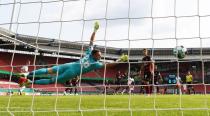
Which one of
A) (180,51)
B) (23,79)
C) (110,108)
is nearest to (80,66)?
(110,108)

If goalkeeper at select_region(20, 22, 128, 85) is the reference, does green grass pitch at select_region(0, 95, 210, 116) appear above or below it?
below

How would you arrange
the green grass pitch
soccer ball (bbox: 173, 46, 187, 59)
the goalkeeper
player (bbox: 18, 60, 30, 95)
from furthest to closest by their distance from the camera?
1. player (bbox: 18, 60, 30, 95)
2. the goalkeeper
3. the green grass pitch
4. soccer ball (bbox: 173, 46, 187, 59)

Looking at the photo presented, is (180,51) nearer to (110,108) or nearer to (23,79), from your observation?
(110,108)

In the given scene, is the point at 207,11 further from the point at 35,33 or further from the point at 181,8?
the point at 35,33

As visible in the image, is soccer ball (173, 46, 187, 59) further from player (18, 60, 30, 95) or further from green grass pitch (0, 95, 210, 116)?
player (18, 60, 30, 95)

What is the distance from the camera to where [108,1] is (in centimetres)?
475

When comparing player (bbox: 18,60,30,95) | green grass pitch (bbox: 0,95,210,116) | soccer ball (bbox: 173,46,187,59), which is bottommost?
green grass pitch (bbox: 0,95,210,116)

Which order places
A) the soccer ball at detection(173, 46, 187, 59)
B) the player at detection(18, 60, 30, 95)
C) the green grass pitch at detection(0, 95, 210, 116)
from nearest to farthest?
the soccer ball at detection(173, 46, 187, 59), the green grass pitch at detection(0, 95, 210, 116), the player at detection(18, 60, 30, 95)

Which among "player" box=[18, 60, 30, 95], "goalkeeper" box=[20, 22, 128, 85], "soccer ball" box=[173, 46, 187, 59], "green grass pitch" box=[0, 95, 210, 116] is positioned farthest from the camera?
"player" box=[18, 60, 30, 95]

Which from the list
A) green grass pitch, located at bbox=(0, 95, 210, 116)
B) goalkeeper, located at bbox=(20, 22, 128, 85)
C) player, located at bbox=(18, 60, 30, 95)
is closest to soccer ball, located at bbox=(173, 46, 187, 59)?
green grass pitch, located at bbox=(0, 95, 210, 116)

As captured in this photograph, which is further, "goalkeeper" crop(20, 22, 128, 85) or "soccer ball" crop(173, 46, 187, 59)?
"goalkeeper" crop(20, 22, 128, 85)

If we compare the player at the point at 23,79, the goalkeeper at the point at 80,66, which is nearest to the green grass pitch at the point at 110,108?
the goalkeeper at the point at 80,66

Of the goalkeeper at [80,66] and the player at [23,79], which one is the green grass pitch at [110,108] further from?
the player at [23,79]

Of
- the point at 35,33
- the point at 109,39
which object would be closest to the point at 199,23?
the point at 109,39
